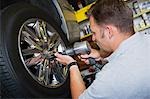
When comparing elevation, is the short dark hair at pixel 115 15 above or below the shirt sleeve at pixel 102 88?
above

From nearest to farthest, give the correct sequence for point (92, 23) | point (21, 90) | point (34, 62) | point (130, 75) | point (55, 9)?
point (130, 75) → point (92, 23) → point (21, 90) → point (34, 62) → point (55, 9)

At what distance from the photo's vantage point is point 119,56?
1.34m

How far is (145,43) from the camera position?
4.56 feet

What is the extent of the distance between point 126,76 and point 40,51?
0.94 m

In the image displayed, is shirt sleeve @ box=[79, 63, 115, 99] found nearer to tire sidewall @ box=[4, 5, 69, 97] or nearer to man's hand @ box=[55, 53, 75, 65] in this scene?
man's hand @ box=[55, 53, 75, 65]

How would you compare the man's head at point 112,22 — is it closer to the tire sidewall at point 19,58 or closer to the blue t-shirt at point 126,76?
the blue t-shirt at point 126,76

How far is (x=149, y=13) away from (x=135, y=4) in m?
0.20

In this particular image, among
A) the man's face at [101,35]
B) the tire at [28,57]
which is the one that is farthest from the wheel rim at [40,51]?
the man's face at [101,35]

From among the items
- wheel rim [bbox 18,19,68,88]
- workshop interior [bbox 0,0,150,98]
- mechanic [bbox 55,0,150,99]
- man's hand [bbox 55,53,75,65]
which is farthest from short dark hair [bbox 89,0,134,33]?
wheel rim [bbox 18,19,68,88]

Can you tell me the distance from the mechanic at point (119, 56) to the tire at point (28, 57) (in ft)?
1.79

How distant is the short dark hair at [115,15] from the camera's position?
142cm

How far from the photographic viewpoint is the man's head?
56.1 inches

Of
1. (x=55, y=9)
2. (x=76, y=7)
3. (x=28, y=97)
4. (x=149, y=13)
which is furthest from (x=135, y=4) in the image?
(x=28, y=97)

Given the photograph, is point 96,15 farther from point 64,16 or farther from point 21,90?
point 64,16
